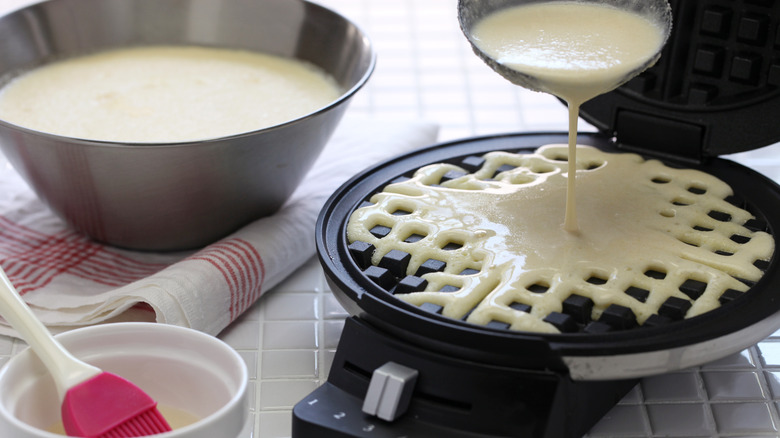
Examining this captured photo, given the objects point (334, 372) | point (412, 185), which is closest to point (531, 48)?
point (412, 185)

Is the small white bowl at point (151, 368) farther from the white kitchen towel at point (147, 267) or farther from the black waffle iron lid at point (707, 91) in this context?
the black waffle iron lid at point (707, 91)

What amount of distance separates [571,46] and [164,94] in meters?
0.80

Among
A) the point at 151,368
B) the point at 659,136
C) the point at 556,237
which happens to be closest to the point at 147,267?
the point at 151,368

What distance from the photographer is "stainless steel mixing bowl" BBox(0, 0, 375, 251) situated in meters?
1.66

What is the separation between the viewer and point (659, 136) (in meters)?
1.78

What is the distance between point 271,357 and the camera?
62.9 inches

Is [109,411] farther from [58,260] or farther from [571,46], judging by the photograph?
[571,46]

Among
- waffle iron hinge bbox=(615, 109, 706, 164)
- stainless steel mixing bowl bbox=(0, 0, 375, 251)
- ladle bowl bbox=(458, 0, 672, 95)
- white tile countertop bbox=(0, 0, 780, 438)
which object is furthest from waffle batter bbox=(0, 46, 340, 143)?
waffle iron hinge bbox=(615, 109, 706, 164)

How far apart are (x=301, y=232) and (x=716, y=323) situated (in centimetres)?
80

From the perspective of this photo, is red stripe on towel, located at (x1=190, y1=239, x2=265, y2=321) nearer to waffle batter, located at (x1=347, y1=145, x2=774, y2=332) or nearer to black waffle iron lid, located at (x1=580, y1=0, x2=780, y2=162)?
waffle batter, located at (x1=347, y1=145, x2=774, y2=332)

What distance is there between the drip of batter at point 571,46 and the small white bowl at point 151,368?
570 millimetres

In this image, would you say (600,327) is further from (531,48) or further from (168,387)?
(168,387)

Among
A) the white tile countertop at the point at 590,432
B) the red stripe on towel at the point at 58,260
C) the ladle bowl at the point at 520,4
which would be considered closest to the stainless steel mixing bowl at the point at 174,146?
the red stripe on towel at the point at 58,260

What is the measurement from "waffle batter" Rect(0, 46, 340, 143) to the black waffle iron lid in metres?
0.57
